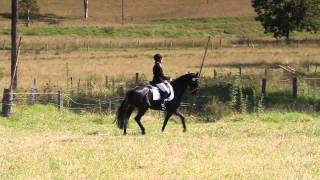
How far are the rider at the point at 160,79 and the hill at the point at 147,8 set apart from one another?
297 feet

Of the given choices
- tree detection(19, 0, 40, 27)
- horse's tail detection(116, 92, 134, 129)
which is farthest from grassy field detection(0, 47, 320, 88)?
tree detection(19, 0, 40, 27)

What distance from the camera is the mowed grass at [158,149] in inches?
493

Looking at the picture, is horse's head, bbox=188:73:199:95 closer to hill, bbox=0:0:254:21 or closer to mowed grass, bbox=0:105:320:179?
mowed grass, bbox=0:105:320:179

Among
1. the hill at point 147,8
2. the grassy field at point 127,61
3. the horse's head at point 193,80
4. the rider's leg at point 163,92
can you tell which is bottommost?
the grassy field at point 127,61

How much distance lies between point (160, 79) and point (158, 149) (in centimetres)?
446

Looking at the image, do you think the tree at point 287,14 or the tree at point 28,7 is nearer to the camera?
the tree at point 287,14

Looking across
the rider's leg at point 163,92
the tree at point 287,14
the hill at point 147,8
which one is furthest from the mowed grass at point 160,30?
the rider's leg at point 163,92

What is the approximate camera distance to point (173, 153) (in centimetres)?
1503

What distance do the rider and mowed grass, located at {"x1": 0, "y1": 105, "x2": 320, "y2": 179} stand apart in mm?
1095

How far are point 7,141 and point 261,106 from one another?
36.4 feet

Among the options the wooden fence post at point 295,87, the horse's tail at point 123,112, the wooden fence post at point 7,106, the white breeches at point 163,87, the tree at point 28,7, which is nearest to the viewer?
the horse's tail at point 123,112

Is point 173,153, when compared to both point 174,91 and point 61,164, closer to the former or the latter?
point 61,164

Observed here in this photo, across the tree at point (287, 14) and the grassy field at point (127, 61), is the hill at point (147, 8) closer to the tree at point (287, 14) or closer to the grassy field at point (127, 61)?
the grassy field at point (127, 61)

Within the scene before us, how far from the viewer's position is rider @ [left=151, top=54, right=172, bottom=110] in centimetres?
1953
